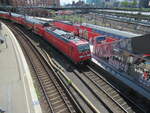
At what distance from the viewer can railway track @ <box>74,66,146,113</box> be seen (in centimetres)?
1213

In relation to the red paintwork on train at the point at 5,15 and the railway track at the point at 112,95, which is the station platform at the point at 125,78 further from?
the red paintwork on train at the point at 5,15

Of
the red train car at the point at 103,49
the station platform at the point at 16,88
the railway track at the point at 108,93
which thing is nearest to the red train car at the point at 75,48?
the railway track at the point at 108,93

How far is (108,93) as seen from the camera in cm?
1428

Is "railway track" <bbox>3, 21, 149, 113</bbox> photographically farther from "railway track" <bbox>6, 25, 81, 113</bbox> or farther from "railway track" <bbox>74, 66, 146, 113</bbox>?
"railway track" <bbox>6, 25, 81, 113</bbox>

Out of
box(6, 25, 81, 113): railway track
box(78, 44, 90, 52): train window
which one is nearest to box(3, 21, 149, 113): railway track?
box(78, 44, 90, 52): train window

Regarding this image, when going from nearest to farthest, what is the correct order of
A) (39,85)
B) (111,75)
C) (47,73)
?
(39,85)
(111,75)
(47,73)

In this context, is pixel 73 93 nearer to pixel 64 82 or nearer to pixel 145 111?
pixel 64 82

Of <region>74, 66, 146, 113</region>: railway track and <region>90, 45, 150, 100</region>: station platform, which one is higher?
<region>90, 45, 150, 100</region>: station platform

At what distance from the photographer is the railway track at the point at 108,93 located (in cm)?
1213

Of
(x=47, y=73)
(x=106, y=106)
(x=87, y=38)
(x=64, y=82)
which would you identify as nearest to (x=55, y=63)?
(x=47, y=73)

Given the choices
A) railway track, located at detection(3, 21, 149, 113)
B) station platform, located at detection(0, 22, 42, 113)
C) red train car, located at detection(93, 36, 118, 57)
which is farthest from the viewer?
red train car, located at detection(93, 36, 118, 57)

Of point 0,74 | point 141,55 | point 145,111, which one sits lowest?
point 145,111

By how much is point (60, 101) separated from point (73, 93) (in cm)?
156

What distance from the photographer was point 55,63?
68.8 feet
